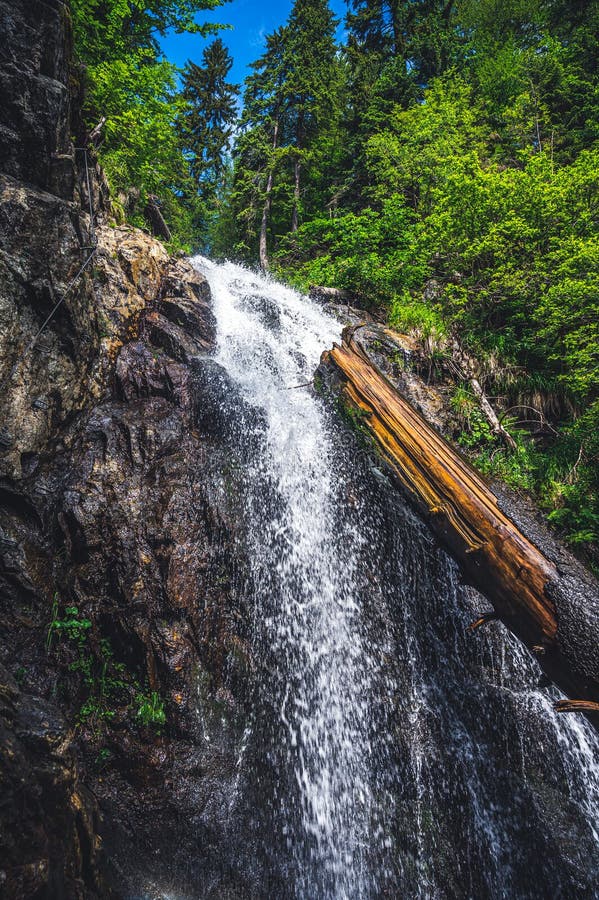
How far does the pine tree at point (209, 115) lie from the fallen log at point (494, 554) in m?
27.1

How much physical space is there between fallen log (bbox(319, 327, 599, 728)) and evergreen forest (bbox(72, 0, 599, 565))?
11.8 feet

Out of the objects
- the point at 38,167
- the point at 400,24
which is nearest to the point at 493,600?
the point at 38,167

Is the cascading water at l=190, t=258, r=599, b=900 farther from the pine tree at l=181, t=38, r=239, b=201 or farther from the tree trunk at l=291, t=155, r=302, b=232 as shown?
the pine tree at l=181, t=38, r=239, b=201

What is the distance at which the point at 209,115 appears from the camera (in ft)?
83.0

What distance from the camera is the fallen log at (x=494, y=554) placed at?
7.50ft

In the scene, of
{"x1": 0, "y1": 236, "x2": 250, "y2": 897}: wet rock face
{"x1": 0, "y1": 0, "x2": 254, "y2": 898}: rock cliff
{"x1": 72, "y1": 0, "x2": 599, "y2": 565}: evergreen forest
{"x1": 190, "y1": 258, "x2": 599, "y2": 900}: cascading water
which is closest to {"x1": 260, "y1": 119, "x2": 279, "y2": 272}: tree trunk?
{"x1": 72, "y1": 0, "x2": 599, "y2": 565}: evergreen forest

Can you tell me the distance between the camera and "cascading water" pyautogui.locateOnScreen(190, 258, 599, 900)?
11.2 feet

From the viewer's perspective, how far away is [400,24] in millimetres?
17906

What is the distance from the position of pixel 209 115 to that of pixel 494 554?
1341 inches

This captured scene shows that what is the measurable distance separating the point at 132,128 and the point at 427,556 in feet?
33.9

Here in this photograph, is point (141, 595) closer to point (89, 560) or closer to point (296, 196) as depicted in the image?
point (89, 560)

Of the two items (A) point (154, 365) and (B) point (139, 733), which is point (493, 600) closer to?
(B) point (139, 733)

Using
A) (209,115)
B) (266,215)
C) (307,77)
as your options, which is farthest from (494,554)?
(209,115)

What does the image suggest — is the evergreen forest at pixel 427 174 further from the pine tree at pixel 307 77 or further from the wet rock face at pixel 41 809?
the wet rock face at pixel 41 809
